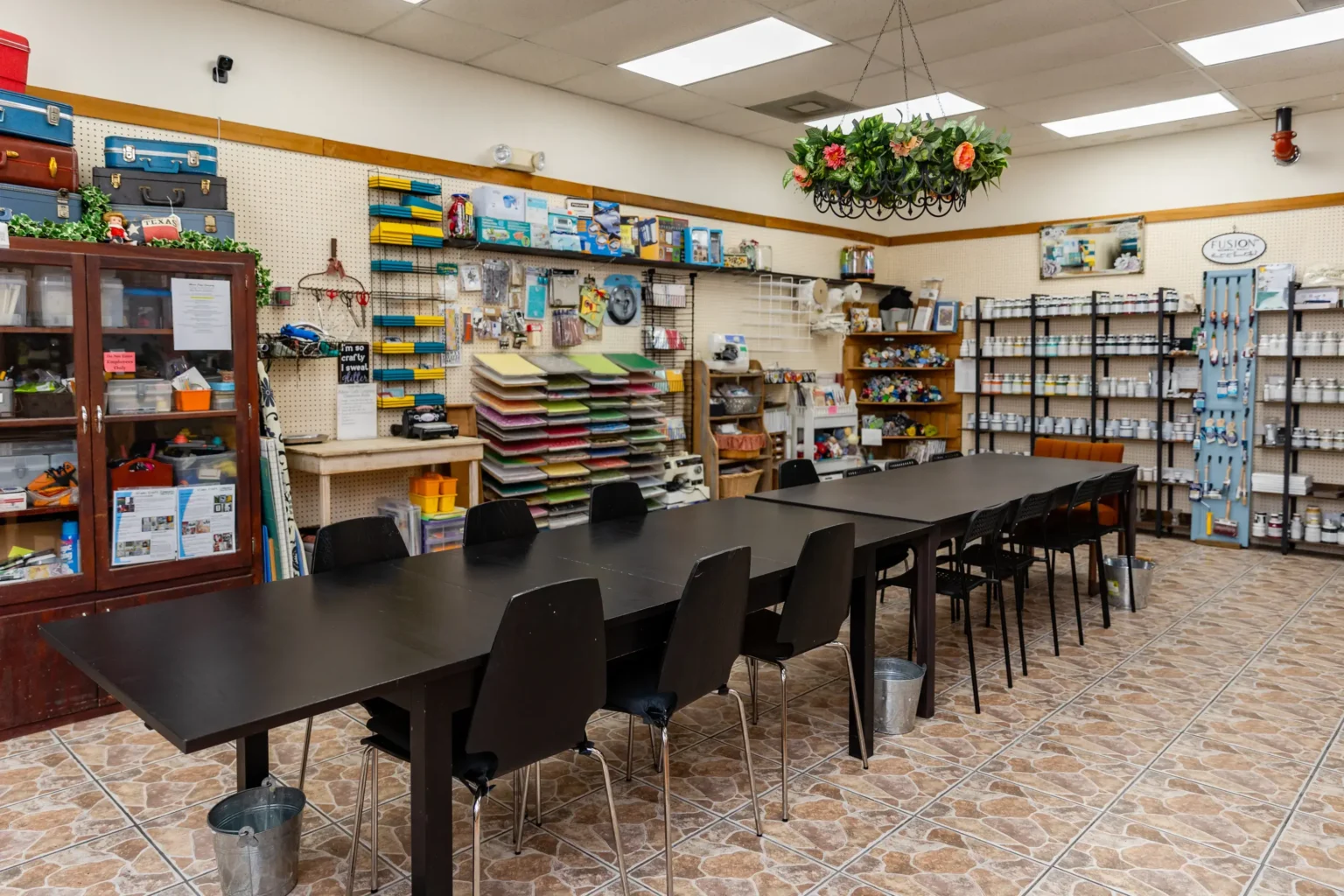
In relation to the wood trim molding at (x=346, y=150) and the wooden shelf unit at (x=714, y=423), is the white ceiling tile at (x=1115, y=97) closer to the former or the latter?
the wood trim molding at (x=346, y=150)

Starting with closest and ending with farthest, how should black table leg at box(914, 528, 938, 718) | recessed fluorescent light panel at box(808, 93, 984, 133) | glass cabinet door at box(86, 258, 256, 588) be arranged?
1. black table leg at box(914, 528, 938, 718)
2. glass cabinet door at box(86, 258, 256, 588)
3. recessed fluorescent light panel at box(808, 93, 984, 133)

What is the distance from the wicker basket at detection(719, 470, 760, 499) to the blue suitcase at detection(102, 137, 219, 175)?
417 cm

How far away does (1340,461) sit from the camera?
23.3 feet

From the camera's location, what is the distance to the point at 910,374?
30.6 ft

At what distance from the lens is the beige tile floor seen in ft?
8.77

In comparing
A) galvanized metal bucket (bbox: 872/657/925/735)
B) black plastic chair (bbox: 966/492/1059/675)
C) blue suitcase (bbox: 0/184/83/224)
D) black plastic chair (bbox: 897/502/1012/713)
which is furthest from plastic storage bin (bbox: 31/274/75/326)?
black plastic chair (bbox: 966/492/1059/675)

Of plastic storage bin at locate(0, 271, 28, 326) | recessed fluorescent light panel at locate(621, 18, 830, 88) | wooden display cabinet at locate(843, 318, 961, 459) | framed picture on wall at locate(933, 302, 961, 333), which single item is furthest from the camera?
wooden display cabinet at locate(843, 318, 961, 459)

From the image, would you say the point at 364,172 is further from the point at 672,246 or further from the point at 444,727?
the point at 444,727

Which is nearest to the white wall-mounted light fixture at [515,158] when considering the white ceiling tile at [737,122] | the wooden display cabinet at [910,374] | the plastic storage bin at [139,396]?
the white ceiling tile at [737,122]

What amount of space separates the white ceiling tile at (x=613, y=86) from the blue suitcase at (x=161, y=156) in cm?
257

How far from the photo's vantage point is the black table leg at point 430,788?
6.79ft

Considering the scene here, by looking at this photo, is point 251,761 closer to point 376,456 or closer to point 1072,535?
point 376,456

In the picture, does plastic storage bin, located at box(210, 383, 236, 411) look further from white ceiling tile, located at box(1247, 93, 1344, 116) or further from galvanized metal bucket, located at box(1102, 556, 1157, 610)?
white ceiling tile, located at box(1247, 93, 1344, 116)

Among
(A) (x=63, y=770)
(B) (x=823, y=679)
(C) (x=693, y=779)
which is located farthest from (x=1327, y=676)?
(A) (x=63, y=770)
